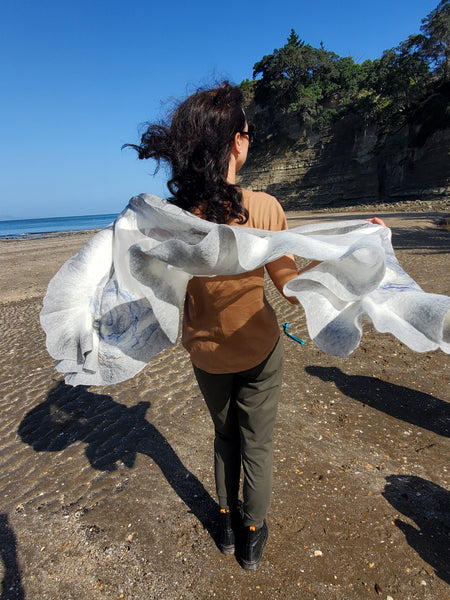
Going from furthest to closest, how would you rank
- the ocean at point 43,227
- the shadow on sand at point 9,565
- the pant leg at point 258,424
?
1. the ocean at point 43,227
2. the shadow on sand at point 9,565
3. the pant leg at point 258,424

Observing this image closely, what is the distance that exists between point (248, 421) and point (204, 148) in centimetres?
126

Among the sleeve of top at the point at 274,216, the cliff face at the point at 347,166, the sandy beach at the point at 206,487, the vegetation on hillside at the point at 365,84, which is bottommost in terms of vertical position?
the sandy beach at the point at 206,487

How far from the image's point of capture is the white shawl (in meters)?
1.33

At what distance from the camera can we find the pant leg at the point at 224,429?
1.79 metres

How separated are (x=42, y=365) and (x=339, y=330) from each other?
4.48 metres

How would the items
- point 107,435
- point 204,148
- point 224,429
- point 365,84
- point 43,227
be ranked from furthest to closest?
point 43,227 → point 365,84 → point 107,435 → point 224,429 → point 204,148

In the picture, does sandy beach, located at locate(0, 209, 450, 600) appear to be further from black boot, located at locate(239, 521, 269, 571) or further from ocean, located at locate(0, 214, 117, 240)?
ocean, located at locate(0, 214, 117, 240)

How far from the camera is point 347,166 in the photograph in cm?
3581

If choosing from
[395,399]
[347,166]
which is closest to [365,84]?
[347,166]

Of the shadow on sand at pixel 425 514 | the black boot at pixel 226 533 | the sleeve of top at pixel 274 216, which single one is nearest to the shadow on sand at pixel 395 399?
the shadow on sand at pixel 425 514

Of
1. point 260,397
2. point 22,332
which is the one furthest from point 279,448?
point 22,332

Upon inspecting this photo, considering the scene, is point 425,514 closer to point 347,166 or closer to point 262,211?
point 262,211

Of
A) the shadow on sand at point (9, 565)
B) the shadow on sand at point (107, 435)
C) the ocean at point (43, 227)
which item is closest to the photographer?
the shadow on sand at point (9, 565)

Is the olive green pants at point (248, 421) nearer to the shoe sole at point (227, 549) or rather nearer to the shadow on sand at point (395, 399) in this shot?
the shoe sole at point (227, 549)
